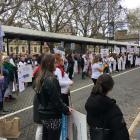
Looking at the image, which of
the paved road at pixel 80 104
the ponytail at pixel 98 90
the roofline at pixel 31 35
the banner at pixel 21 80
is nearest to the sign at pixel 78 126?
the ponytail at pixel 98 90

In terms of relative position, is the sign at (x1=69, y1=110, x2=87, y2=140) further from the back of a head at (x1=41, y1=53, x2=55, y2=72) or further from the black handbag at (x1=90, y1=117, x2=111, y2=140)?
the back of a head at (x1=41, y1=53, x2=55, y2=72)

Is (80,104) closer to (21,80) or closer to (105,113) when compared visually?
(21,80)

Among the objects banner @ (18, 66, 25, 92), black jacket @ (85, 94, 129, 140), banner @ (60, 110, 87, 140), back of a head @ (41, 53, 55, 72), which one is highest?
back of a head @ (41, 53, 55, 72)

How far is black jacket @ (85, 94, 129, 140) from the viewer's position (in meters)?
5.07

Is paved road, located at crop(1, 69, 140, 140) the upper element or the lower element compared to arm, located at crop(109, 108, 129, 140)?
lower

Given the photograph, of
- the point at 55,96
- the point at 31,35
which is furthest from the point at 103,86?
the point at 31,35

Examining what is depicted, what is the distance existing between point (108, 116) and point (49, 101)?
104cm

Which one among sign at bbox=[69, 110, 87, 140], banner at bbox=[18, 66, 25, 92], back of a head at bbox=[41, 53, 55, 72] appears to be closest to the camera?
sign at bbox=[69, 110, 87, 140]

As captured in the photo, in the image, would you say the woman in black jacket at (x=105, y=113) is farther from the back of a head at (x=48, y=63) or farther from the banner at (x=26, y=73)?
the banner at (x=26, y=73)

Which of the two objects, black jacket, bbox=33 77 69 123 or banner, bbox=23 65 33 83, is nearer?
black jacket, bbox=33 77 69 123

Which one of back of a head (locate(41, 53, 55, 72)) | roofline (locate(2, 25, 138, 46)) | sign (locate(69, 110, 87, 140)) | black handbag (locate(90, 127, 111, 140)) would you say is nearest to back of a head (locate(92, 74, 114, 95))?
black handbag (locate(90, 127, 111, 140))

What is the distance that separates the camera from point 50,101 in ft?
19.1

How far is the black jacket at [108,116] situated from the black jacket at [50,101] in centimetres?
71

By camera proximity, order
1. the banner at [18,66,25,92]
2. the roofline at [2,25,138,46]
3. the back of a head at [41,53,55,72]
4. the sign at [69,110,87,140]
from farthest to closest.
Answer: the roofline at [2,25,138,46] → the banner at [18,66,25,92] → the back of a head at [41,53,55,72] → the sign at [69,110,87,140]
